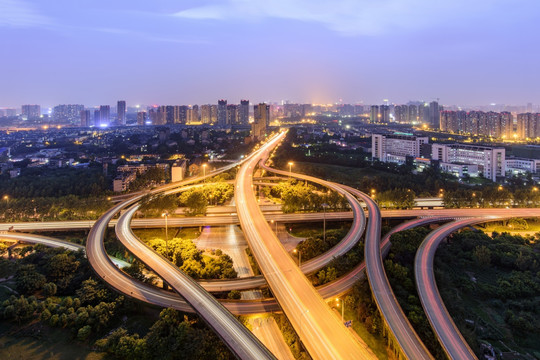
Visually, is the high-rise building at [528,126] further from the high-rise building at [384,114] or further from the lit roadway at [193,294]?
the lit roadway at [193,294]

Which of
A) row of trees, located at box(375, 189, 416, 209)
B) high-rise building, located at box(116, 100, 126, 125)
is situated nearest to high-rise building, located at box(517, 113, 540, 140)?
row of trees, located at box(375, 189, 416, 209)

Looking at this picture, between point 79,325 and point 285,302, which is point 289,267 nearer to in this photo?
point 285,302

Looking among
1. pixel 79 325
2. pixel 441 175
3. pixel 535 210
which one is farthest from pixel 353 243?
pixel 441 175

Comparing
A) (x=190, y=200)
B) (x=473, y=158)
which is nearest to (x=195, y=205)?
(x=190, y=200)

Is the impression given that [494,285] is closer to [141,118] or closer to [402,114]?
[402,114]

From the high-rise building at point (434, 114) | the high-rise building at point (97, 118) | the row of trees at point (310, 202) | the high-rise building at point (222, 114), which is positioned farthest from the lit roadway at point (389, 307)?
the high-rise building at point (97, 118)

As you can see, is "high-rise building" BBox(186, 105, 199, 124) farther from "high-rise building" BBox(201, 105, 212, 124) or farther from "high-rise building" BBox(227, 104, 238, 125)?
"high-rise building" BBox(227, 104, 238, 125)
